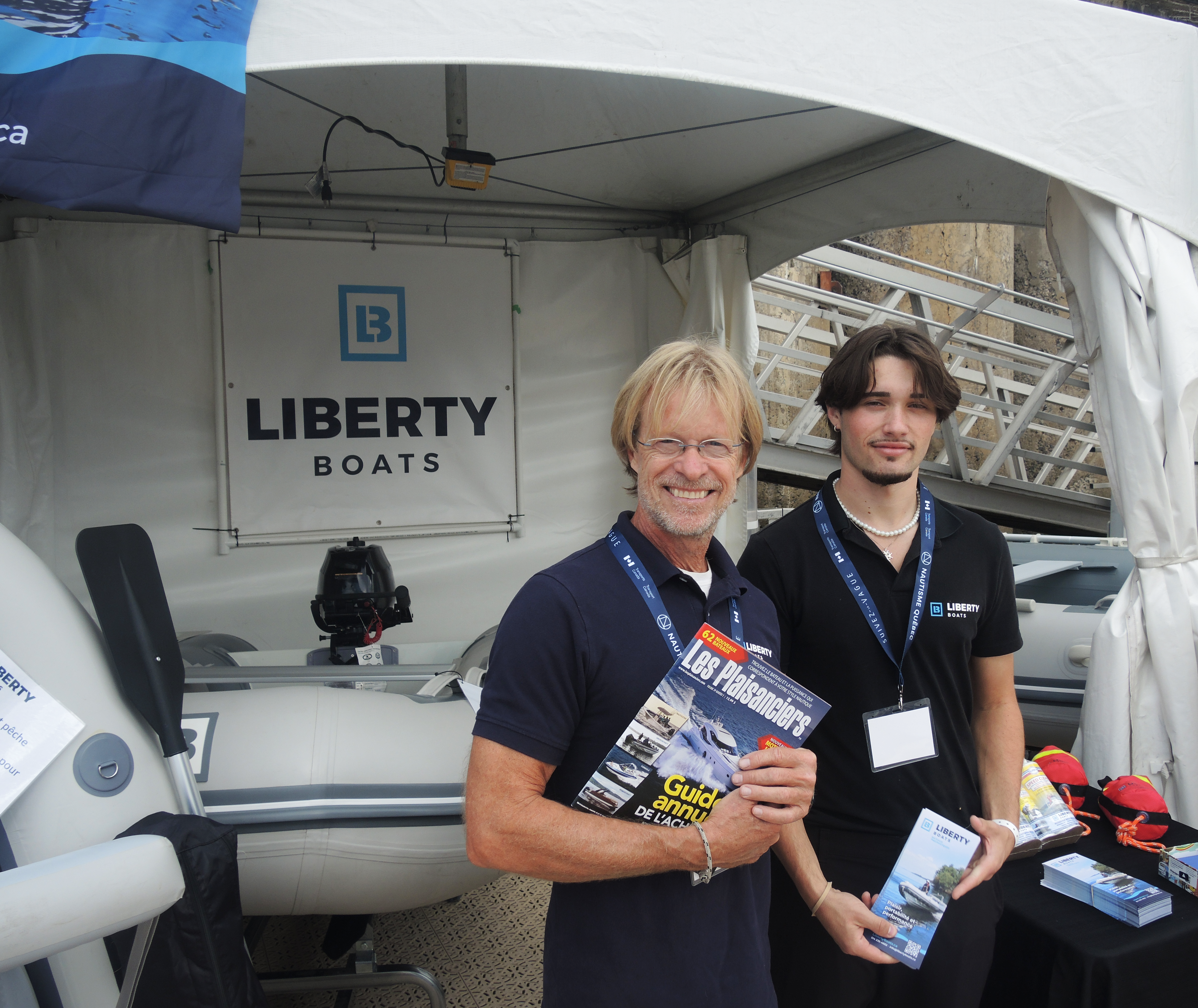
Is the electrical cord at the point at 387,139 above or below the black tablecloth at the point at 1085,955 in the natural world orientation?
above

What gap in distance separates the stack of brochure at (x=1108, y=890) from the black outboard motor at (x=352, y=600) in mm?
1992

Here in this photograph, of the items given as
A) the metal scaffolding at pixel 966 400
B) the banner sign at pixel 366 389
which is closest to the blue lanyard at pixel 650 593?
the banner sign at pixel 366 389

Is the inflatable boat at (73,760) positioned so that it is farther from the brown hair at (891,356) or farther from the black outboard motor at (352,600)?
the brown hair at (891,356)

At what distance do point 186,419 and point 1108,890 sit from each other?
3.57m

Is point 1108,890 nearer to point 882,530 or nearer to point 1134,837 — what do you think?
point 1134,837

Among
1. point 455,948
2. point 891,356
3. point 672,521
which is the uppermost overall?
point 891,356

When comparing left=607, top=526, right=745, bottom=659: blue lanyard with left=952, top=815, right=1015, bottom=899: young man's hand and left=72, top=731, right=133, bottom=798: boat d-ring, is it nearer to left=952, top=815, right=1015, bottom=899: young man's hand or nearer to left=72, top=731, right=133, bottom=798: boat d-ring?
left=952, top=815, right=1015, bottom=899: young man's hand

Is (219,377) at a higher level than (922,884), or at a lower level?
higher

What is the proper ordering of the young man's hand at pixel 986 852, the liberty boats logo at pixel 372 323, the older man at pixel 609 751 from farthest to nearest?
the liberty boats logo at pixel 372 323 → the young man's hand at pixel 986 852 → the older man at pixel 609 751

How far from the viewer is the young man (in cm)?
133

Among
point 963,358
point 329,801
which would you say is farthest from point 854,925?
point 963,358

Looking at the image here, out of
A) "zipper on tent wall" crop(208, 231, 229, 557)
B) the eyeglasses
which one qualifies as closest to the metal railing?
"zipper on tent wall" crop(208, 231, 229, 557)

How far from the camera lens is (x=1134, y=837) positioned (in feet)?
5.55

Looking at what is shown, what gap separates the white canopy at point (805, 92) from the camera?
5.38 ft
